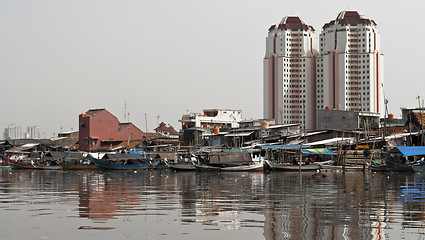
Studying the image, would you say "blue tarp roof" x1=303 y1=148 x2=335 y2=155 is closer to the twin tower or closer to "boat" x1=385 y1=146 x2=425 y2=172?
"boat" x1=385 y1=146 x2=425 y2=172

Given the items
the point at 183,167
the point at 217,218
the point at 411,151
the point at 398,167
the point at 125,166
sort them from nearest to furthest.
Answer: the point at 217,218
the point at 411,151
the point at 398,167
the point at 183,167
the point at 125,166

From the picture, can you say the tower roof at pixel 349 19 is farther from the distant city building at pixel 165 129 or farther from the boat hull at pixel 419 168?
the boat hull at pixel 419 168

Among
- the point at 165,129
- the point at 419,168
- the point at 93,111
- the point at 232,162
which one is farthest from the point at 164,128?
the point at 419,168

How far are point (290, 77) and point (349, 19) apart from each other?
1994cm

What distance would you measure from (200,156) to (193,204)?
42.0m

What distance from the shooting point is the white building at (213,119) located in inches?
3967

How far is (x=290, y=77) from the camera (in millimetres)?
137875

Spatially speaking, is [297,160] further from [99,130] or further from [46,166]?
[99,130]

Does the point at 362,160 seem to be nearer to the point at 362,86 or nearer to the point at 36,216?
the point at 36,216

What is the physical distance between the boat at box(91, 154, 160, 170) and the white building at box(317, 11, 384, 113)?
248 feet

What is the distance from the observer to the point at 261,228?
13.2 m

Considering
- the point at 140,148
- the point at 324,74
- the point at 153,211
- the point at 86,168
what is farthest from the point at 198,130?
the point at 153,211

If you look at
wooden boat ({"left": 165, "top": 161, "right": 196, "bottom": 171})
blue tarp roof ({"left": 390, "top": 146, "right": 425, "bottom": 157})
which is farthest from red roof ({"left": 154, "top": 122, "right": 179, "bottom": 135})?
blue tarp roof ({"left": 390, "top": 146, "right": 425, "bottom": 157})

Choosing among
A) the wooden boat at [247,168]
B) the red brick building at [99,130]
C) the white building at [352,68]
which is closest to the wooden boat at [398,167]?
the wooden boat at [247,168]
